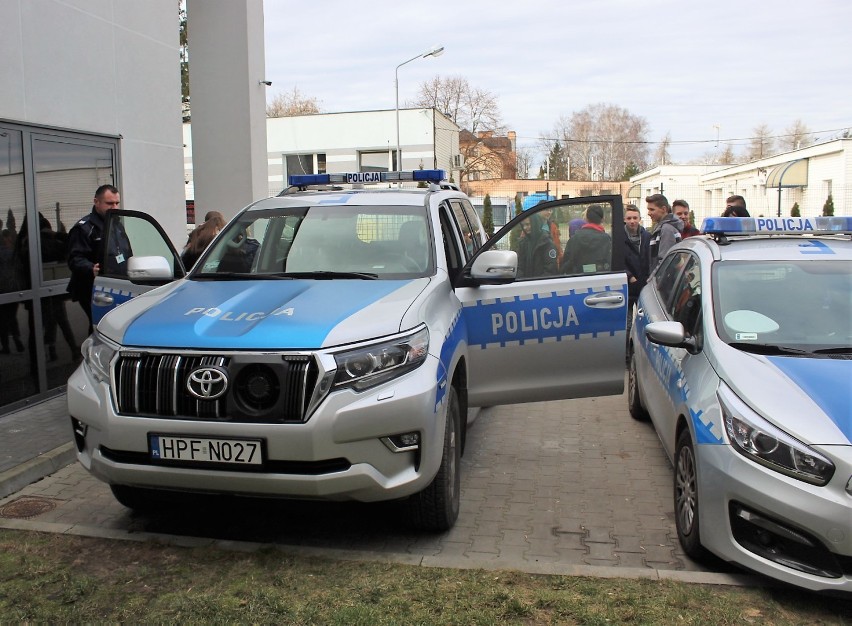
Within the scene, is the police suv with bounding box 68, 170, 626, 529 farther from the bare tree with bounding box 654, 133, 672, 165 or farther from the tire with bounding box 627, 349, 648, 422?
the bare tree with bounding box 654, 133, 672, 165

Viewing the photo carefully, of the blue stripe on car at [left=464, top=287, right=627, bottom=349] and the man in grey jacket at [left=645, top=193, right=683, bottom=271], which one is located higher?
the man in grey jacket at [left=645, top=193, right=683, bottom=271]

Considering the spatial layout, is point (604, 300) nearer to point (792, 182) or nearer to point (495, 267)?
point (495, 267)

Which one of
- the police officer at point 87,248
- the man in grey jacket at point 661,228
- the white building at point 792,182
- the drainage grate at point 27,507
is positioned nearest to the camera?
the drainage grate at point 27,507

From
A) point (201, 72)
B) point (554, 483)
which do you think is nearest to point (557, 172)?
point (201, 72)

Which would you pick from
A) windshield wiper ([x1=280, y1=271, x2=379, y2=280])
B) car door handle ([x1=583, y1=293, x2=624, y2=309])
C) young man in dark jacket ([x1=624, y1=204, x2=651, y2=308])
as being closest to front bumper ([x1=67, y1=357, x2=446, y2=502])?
windshield wiper ([x1=280, y1=271, x2=379, y2=280])

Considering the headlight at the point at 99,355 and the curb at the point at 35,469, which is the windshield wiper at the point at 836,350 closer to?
the headlight at the point at 99,355

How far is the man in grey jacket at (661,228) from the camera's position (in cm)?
942

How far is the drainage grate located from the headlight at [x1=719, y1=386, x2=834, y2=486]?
13.1 ft

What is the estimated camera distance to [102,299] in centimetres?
589

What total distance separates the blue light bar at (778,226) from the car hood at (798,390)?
4.62ft

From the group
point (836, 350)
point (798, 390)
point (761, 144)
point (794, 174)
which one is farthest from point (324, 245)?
point (761, 144)

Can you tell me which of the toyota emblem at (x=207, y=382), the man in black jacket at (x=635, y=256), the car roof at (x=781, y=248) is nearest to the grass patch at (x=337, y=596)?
the toyota emblem at (x=207, y=382)

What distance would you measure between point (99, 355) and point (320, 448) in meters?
1.35

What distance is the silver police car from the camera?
3.45 metres
